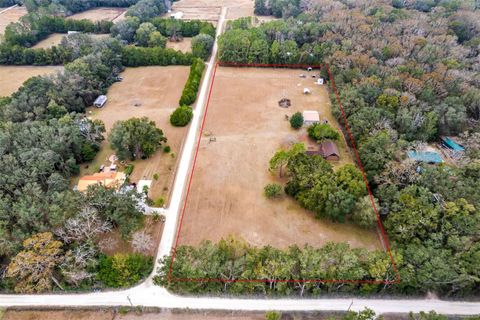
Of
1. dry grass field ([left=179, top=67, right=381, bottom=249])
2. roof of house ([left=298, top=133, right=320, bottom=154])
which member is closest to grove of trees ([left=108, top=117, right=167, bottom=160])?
dry grass field ([left=179, top=67, right=381, bottom=249])

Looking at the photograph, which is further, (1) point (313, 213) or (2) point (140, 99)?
(2) point (140, 99)

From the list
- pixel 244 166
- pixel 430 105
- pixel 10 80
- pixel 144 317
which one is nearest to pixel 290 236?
pixel 244 166

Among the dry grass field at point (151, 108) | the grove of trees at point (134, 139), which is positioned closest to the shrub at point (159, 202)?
the dry grass field at point (151, 108)

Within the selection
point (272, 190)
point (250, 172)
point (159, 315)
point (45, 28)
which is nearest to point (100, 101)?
point (250, 172)

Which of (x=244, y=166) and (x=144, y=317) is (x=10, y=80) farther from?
(x=144, y=317)

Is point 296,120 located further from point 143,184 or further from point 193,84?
point 143,184
